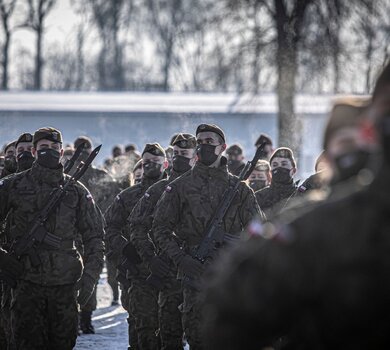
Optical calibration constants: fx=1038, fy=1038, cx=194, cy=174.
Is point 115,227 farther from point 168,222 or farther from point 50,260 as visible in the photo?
point 50,260

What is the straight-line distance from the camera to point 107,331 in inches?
450

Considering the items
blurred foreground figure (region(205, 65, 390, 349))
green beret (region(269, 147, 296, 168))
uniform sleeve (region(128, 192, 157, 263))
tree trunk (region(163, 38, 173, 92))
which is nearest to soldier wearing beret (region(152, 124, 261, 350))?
uniform sleeve (region(128, 192, 157, 263))

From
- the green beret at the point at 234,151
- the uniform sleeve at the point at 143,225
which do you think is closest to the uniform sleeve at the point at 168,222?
the uniform sleeve at the point at 143,225

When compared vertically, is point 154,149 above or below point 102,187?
above

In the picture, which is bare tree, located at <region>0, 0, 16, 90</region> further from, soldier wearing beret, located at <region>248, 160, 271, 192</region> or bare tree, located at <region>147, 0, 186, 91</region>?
soldier wearing beret, located at <region>248, 160, 271, 192</region>

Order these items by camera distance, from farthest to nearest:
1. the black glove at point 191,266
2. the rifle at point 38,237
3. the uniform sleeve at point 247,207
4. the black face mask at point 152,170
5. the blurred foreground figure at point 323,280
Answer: the black face mask at point 152,170
the uniform sleeve at point 247,207
the black glove at point 191,266
the rifle at point 38,237
the blurred foreground figure at point 323,280

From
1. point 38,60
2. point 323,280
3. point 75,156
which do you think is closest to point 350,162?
point 323,280

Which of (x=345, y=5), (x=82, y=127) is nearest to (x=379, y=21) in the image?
(x=345, y=5)

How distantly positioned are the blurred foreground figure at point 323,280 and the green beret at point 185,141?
625 centimetres

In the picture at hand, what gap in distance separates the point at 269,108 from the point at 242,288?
31793mm

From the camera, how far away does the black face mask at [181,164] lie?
29.6 feet

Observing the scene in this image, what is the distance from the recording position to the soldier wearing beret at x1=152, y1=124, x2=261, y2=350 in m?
7.54

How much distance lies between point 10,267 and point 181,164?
2.25 metres

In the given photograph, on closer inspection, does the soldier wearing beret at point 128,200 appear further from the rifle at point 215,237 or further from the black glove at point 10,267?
the black glove at point 10,267
